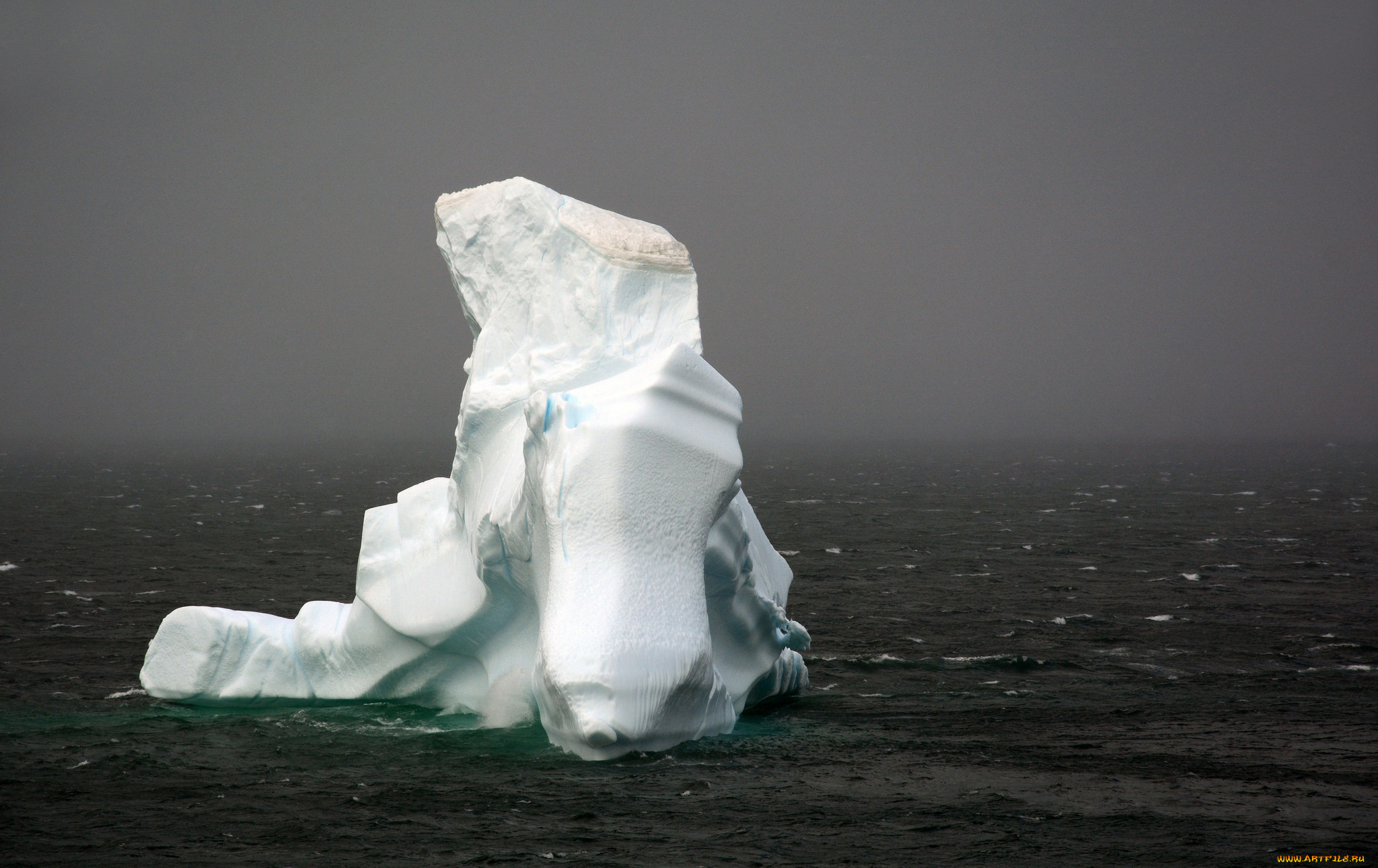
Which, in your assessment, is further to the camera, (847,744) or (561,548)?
(847,744)

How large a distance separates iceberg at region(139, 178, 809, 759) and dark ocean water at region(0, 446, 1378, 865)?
47 centimetres

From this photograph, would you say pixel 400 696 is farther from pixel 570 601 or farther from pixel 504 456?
pixel 570 601

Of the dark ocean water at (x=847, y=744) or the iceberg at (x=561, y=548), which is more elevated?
the iceberg at (x=561, y=548)

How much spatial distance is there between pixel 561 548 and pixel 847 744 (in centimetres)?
312

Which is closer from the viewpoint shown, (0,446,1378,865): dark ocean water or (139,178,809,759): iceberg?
(0,446,1378,865): dark ocean water

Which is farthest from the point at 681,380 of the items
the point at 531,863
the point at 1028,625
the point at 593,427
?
the point at 1028,625

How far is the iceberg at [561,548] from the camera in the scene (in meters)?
9.23

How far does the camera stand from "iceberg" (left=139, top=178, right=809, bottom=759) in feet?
30.3

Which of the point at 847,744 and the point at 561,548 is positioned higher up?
the point at 561,548

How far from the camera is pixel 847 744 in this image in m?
10.3

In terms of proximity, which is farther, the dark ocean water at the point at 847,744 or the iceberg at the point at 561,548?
the iceberg at the point at 561,548

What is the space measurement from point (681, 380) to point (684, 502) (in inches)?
40.9

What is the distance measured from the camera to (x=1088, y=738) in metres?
10.7

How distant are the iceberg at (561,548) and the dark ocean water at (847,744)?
474 millimetres
